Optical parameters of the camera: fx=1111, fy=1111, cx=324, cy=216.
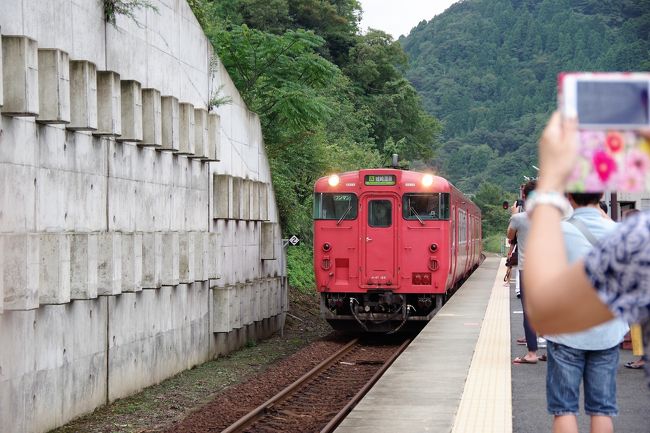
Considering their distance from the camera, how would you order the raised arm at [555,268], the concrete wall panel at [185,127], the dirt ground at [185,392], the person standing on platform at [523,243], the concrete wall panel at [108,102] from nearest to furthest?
the raised arm at [555,268], the person standing on platform at [523,243], the dirt ground at [185,392], the concrete wall panel at [108,102], the concrete wall panel at [185,127]

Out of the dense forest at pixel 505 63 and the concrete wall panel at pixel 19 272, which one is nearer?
the concrete wall panel at pixel 19 272

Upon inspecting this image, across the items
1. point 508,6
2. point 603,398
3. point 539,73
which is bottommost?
point 603,398

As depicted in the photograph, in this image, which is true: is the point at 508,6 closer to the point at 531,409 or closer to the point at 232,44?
the point at 232,44

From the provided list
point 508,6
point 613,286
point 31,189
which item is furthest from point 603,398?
point 508,6

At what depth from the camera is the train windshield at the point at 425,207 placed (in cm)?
2031

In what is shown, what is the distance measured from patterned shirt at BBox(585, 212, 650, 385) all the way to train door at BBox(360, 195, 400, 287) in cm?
1732

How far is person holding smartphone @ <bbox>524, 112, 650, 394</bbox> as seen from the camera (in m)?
2.57

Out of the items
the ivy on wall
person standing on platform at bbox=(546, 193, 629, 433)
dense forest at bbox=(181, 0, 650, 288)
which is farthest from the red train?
person standing on platform at bbox=(546, 193, 629, 433)

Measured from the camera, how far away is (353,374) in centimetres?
1648

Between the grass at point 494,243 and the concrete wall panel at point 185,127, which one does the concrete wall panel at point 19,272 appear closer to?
the concrete wall panel at point 185,127

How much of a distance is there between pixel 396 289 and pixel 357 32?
1745 inches

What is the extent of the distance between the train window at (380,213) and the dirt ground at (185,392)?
2719 millimetres

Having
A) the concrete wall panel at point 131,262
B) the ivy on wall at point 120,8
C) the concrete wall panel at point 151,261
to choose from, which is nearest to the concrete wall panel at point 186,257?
the concrete wall panel at point 151,261

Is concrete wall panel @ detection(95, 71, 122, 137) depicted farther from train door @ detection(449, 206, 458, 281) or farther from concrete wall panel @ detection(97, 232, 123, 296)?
train door @ detection(449, 206, 458, 281)
